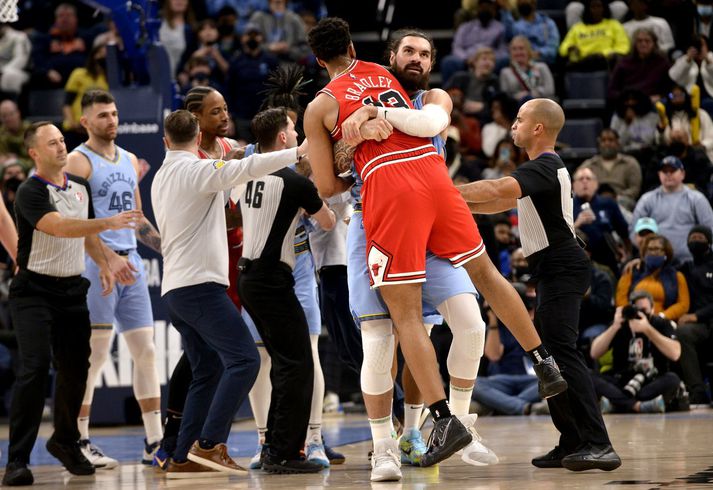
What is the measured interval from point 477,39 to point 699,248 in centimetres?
591

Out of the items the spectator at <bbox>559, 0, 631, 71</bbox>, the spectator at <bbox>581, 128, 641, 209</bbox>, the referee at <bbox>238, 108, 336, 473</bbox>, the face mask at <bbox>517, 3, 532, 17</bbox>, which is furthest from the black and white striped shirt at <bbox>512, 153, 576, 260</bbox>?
the face mask at <bbox>517, 3, 532, 17</bbox>

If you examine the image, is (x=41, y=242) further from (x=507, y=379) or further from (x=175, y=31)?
(x=175, y=31)

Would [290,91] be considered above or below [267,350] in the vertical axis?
above

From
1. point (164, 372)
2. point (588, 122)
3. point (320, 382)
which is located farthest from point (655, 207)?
point (320, 382)

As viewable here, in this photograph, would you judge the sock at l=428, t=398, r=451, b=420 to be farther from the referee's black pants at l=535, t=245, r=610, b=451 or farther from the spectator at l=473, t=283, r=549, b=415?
the spectator at l=473, t=283, r=549, b=415

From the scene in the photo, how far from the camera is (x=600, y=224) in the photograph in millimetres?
12391

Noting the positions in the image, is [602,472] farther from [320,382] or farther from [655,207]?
[655,207]

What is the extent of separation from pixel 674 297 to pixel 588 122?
4002mm

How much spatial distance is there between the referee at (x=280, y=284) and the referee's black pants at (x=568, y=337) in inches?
55.5

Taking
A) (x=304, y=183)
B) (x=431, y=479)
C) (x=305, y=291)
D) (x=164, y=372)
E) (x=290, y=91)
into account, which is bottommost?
(x=164, y=372)

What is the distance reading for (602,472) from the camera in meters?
5.81

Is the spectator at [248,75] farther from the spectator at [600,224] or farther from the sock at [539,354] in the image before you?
the sock at [539,354]

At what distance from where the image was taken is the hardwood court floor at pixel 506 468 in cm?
545

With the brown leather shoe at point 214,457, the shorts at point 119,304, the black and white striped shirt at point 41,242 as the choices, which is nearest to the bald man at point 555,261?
the brown leather shoe at point 214,457
